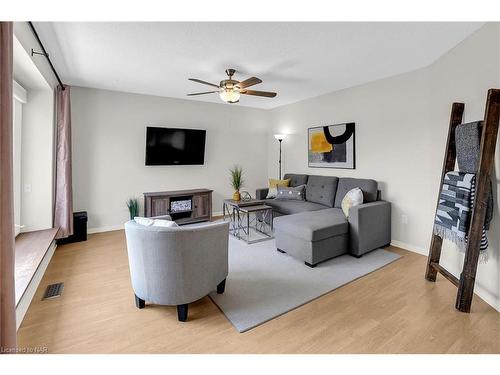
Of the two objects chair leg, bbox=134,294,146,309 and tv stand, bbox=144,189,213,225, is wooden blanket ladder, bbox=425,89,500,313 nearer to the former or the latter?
chair leg, bbox=134,294,146,309

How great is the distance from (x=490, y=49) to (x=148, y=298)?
141 inches

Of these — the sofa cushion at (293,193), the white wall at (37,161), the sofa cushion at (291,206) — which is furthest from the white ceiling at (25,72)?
the sofa cushion at (293,193)

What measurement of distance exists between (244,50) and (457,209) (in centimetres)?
262

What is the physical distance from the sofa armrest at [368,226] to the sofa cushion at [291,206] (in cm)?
92

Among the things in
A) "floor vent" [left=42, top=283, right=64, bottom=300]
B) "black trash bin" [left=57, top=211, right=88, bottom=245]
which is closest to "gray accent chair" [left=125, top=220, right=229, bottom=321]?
"floor vent" [left=42, top=283, right=64, bottom=300]

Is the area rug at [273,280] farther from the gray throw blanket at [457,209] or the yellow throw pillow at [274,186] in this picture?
the yellow throw pillow at [274,186]

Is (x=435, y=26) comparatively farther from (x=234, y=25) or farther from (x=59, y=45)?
(x=59, y=45)

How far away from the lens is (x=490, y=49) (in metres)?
2.16

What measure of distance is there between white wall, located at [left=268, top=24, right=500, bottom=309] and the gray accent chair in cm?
244

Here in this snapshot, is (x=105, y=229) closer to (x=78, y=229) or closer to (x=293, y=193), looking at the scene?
(x=78, y=229)

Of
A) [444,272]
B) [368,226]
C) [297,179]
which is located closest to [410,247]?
[368,226]

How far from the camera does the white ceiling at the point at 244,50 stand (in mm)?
2293

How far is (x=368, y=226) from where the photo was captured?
3.20 m
